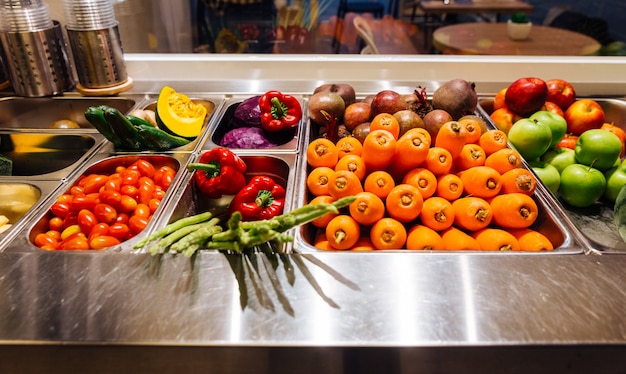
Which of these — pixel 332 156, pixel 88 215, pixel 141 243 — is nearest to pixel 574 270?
pixel 332 156

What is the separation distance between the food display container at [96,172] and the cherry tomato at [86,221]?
0.10 meters

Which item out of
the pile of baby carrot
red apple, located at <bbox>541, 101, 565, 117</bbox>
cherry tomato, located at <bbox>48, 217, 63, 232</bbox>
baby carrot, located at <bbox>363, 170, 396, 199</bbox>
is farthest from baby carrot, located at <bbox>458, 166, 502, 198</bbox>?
cherry tomato, located at <bbox>48, 217, 63, 232</bbox>

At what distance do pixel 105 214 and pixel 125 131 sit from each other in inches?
15.4

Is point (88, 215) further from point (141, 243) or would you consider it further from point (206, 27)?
point (206, 27)

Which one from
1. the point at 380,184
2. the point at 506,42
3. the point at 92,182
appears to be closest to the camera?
the point at 380,184

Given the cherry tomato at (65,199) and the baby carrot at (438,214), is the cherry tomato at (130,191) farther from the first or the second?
the baby carrot at (438,214)

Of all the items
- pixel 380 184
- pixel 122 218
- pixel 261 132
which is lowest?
pixel 122 218

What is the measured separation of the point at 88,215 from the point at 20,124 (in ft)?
3.82

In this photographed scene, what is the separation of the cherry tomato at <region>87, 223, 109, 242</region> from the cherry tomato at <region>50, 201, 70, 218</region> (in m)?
0.11

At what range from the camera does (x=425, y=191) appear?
1250 millimetres

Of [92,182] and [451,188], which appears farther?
[92,182]

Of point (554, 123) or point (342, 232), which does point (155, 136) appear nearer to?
point (342, 232)

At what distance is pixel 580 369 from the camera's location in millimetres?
869

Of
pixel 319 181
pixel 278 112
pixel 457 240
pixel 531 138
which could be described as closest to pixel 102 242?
pixel 319 181
